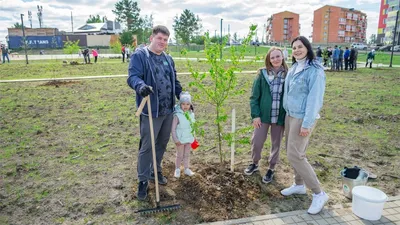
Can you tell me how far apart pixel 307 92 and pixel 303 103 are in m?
0.12

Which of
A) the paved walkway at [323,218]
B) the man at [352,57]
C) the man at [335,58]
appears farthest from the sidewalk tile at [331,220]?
the man at [352,57]

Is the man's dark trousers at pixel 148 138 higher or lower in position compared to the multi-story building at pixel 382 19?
lower

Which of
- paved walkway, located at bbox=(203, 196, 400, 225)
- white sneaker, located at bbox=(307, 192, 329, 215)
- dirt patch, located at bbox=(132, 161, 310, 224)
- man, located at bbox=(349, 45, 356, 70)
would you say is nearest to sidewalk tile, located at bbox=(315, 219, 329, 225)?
paved walkway, located at bbox=(203, 196, 400, 225)

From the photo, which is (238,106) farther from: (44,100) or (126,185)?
(44,100)

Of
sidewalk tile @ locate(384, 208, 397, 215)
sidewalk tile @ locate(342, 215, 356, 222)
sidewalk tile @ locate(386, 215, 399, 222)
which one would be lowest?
sidewalk tile @ locate(342, 215, 356, 222)

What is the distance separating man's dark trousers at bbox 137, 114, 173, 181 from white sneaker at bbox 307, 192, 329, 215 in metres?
1.94

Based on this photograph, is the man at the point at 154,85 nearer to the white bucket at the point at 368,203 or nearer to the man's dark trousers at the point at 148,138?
the man's dark trousers at the point at 148,138

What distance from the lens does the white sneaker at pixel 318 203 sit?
10.9 feet

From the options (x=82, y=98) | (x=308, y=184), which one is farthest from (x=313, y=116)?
(x=82, y=98)

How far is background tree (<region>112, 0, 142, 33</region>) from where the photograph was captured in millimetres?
69312

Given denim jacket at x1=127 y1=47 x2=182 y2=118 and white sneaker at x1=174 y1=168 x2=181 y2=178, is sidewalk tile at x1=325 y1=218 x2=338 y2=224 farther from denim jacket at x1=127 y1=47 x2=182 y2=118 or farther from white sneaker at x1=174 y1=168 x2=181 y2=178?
denim jacket at x1=127 y1=47 x2=182 y2=118

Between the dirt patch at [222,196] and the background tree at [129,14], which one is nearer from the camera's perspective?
the dirt patch at [222,196]

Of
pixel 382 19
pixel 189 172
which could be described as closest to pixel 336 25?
pixel 382 19

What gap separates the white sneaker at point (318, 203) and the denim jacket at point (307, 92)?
Result: 0.90m
